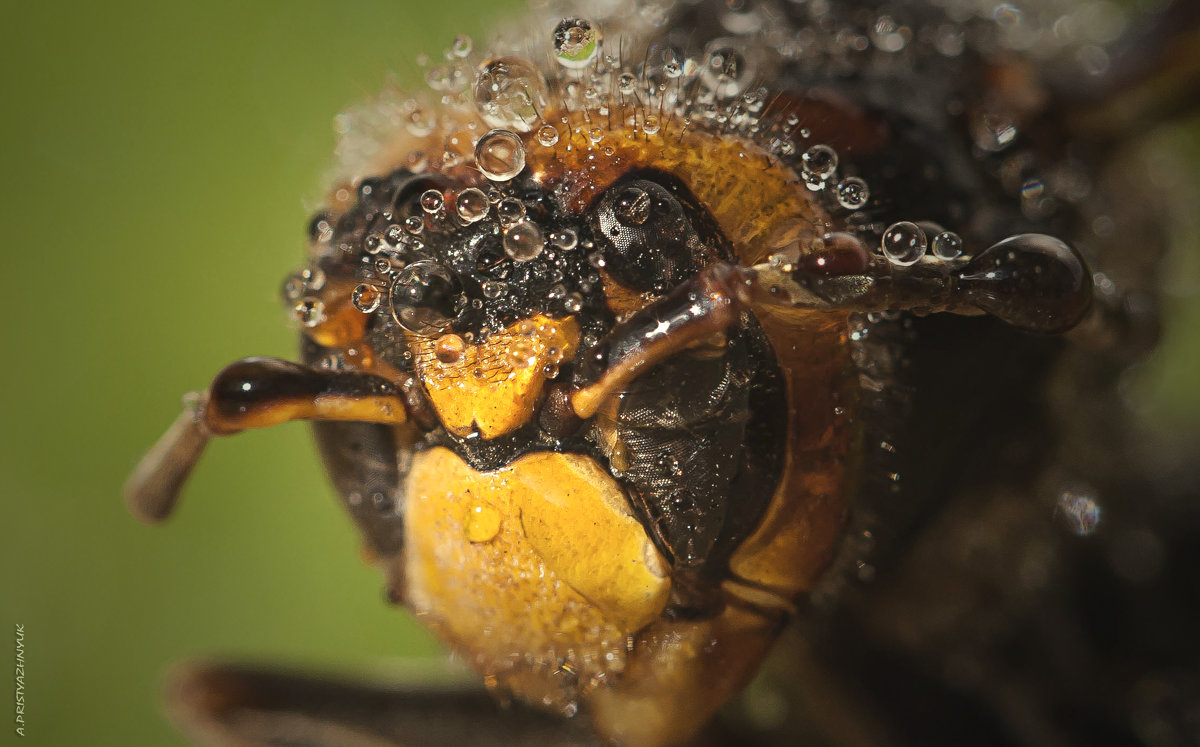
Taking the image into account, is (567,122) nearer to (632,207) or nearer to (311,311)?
(632,207)

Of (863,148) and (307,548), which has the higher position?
(863,148)

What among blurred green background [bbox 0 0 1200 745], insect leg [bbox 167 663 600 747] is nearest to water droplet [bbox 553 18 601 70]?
blurred green background [bbox 0 0 1200 745]

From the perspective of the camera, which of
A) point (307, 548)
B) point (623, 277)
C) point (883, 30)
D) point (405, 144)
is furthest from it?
point (307, 548)

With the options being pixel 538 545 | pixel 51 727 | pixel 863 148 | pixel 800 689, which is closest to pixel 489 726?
pixel 800 689

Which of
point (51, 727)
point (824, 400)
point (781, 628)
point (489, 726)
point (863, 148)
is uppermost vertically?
point (863, 148)

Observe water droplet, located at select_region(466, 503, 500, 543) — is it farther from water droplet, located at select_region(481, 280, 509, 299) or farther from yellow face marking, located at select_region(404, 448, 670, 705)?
water droplet, located at select_region(481, 280, 509, 299)

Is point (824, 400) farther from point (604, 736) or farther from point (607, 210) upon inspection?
point (604, 736)

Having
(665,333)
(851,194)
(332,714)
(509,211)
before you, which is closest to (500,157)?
(509,211)
